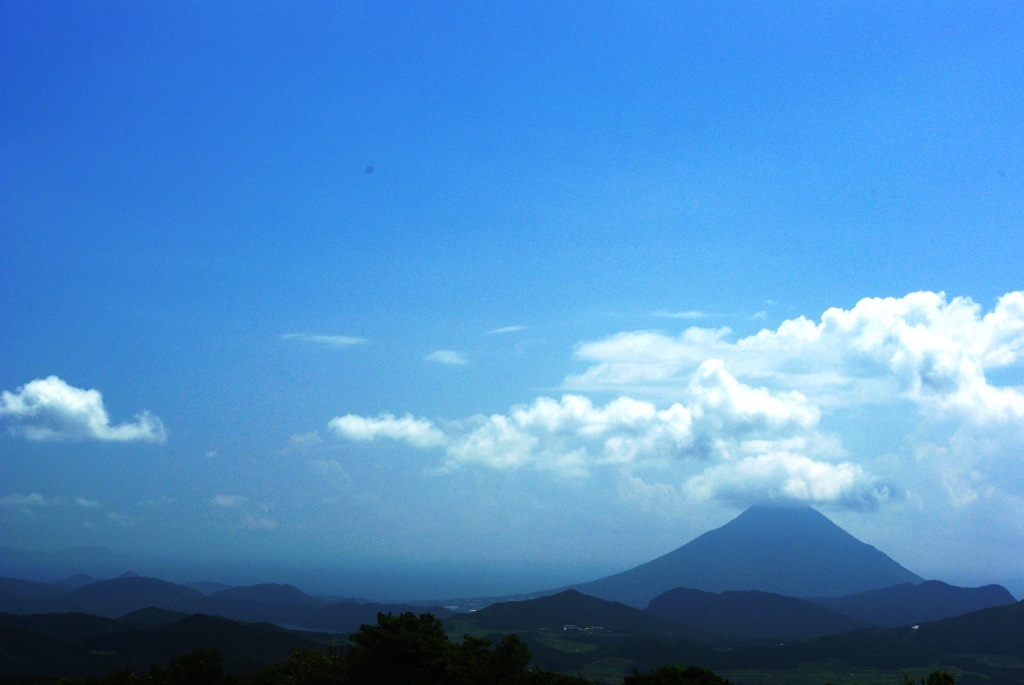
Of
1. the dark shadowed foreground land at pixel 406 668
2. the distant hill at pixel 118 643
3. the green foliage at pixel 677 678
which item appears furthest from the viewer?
the distant hill at pixel 118 643

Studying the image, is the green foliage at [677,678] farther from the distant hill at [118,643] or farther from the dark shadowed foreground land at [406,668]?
the distant hill at [118,643]

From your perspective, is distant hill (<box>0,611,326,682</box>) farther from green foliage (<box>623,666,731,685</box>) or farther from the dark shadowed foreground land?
green foliage (<box>623,666,731,685</box>)

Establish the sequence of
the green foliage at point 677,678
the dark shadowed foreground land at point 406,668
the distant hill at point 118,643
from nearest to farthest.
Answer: the green foliage at point 677,678 < the dark shadowed foreground land at point 406,668 < the distant hill at point 118,643

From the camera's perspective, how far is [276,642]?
7234 inches

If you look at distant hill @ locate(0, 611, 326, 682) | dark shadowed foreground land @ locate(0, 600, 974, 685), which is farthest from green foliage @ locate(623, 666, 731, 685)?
distant hill @ locate(0, 611, 326, 682)

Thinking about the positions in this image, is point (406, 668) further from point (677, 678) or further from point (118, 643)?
point (118, 643)

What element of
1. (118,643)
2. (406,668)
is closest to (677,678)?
(406,668)

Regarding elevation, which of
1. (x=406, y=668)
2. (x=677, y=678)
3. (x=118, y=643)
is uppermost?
(x=406, y=668)

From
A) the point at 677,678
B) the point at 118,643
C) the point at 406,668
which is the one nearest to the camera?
the point at 677,678

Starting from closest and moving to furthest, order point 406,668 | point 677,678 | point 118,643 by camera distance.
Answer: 1. point 677,678
2. point 406,668
3. point 118,643

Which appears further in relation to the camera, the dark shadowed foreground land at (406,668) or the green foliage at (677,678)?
the dark shadowed foreground land at (406,668)

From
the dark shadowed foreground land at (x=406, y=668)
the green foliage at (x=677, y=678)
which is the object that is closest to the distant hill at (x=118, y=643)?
the dark shadowed foreground land at (x=406, y=668)

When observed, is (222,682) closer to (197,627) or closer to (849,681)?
(197,627)

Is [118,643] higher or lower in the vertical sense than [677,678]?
lower
